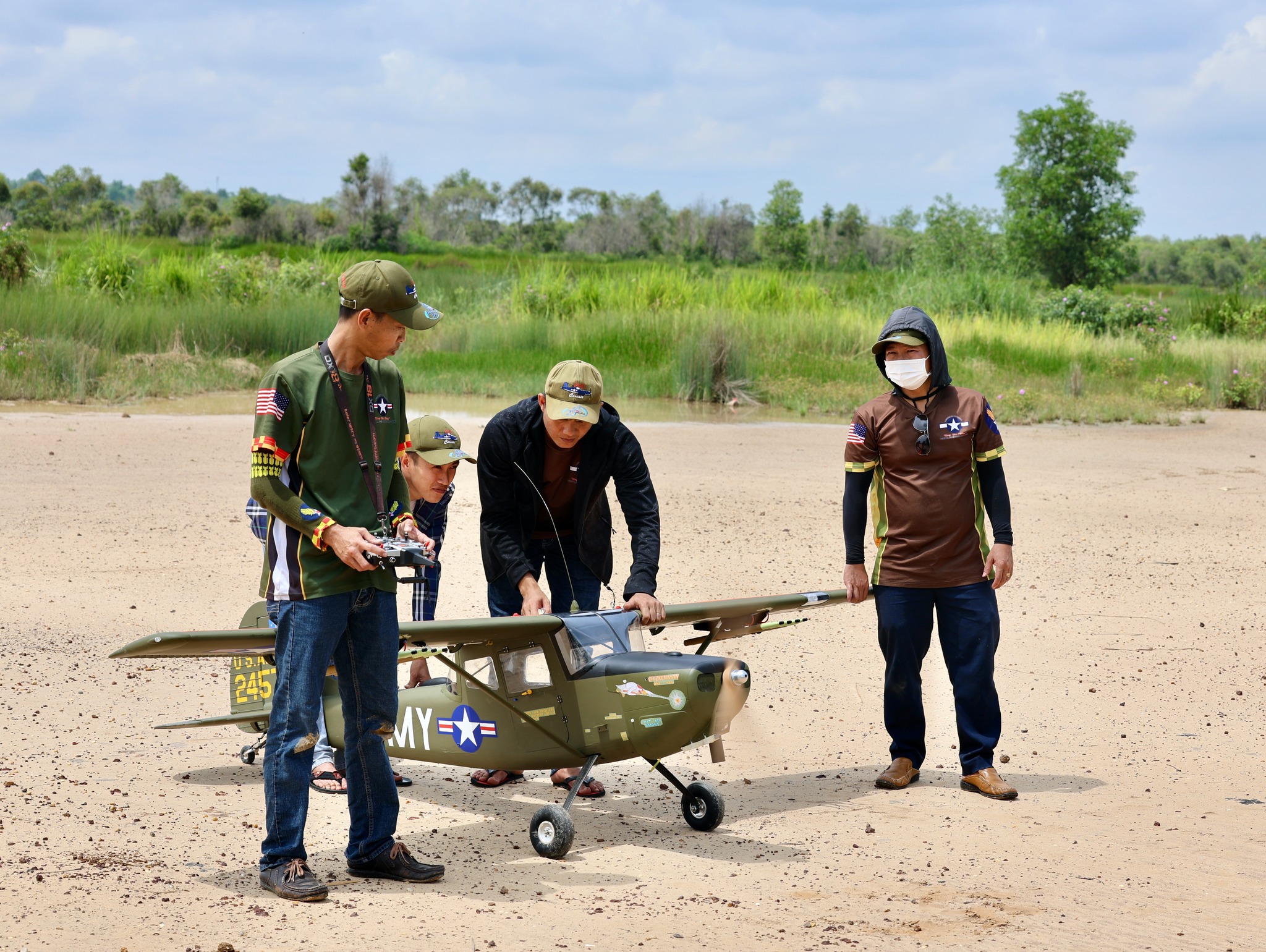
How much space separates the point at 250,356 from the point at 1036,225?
5033 centimetres

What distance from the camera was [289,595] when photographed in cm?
447

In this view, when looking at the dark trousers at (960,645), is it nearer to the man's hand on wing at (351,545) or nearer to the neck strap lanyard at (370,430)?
the neck strap lanyard at (370,430)

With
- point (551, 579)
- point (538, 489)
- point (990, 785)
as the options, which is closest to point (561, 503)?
point (538, 489)

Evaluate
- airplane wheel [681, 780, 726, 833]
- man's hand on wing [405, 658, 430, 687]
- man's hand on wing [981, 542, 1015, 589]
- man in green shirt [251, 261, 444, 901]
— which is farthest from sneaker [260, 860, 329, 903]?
man's hand on wing [981, 542, 1015, 589]

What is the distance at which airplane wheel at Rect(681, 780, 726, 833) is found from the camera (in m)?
5.80

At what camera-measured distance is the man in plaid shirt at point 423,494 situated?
642 centimetres

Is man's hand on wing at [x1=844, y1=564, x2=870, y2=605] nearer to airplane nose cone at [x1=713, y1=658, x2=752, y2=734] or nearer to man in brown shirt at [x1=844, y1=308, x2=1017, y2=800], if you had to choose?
man in brown shirt at [x1=844, y1=308, x2=1017, y2=800]

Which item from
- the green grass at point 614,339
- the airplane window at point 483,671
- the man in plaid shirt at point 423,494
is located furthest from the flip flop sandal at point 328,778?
the green grass at point 614,339

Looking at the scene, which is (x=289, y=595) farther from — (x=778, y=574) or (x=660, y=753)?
(x=778, y=574)

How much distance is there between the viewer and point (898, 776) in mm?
6465

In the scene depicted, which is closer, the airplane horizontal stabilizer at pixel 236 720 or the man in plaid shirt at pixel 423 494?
the airplane horizontal stabilizer at pixel 236 720

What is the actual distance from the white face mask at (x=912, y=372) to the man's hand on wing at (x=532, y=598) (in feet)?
6.60

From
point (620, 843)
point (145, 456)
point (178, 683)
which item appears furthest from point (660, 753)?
point (145, 456)

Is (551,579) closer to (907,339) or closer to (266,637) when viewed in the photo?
(266,637)
